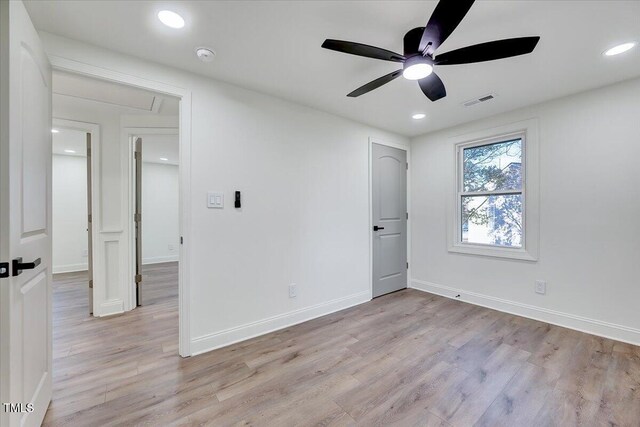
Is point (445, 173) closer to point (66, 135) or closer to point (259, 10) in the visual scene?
point (259, 10)

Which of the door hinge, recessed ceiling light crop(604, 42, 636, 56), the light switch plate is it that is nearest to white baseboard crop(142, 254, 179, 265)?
the light switch plate

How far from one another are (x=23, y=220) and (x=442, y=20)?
2.19 m

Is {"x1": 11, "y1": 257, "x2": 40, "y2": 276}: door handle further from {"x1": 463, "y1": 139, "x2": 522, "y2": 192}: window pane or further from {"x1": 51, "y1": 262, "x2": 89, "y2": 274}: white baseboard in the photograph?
{"x1": 51, "y1": 262, "x2": 89, "y2": 274}: white baseboard

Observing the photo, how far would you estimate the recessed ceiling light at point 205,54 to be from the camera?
6.29 ft

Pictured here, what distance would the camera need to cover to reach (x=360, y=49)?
1567mm

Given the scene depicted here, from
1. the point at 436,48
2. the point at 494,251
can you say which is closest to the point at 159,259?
the point at 494,251

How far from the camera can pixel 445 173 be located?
12.2 feet

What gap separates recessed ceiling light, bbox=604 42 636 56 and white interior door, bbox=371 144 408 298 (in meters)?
2.17

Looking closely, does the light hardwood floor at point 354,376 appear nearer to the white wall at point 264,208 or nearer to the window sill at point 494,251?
the white wall at point 264,208

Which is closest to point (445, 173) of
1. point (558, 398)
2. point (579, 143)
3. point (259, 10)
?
point (579, 143)

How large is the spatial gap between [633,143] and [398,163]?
7.40 feet

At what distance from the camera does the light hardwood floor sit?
5.13 feet

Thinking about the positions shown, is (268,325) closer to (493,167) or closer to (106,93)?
(106,93)

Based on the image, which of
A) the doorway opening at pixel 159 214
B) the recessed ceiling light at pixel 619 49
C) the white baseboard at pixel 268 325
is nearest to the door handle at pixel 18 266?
the white baseboard at pixel 268 325
